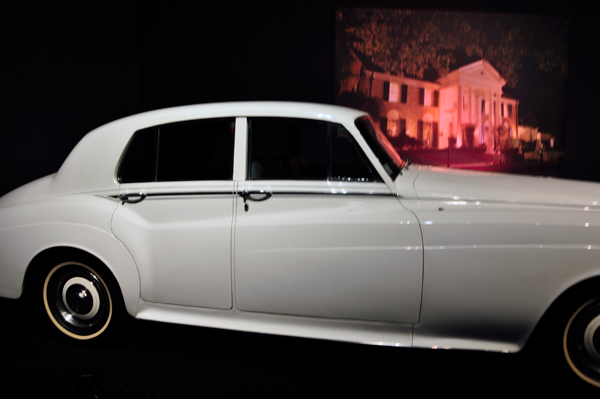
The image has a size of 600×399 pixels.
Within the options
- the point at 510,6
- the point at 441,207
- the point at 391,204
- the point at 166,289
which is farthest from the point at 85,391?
the point at 510,6

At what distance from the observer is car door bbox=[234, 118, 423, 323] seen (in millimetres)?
2324

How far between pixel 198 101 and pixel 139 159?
338cm

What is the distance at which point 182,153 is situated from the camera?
267cm

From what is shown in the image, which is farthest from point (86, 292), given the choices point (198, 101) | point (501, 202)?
point (198, 101)

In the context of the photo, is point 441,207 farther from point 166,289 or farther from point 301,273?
point 166,289

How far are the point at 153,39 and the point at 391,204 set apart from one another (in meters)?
4.78

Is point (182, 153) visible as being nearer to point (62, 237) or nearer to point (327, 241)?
point (62, 237)

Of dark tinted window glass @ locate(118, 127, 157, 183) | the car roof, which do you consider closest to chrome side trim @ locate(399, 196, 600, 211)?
the car roof

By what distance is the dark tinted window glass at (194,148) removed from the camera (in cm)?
262

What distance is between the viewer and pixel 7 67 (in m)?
4.94

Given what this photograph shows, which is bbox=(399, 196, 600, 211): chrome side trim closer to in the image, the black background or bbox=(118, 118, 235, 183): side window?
the black background

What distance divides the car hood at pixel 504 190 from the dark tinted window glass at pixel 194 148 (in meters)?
1.15

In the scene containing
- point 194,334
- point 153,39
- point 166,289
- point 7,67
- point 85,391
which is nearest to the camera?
point 85,391

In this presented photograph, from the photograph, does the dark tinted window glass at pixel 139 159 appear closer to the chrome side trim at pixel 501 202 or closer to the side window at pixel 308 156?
the side window at pixel 308 156
